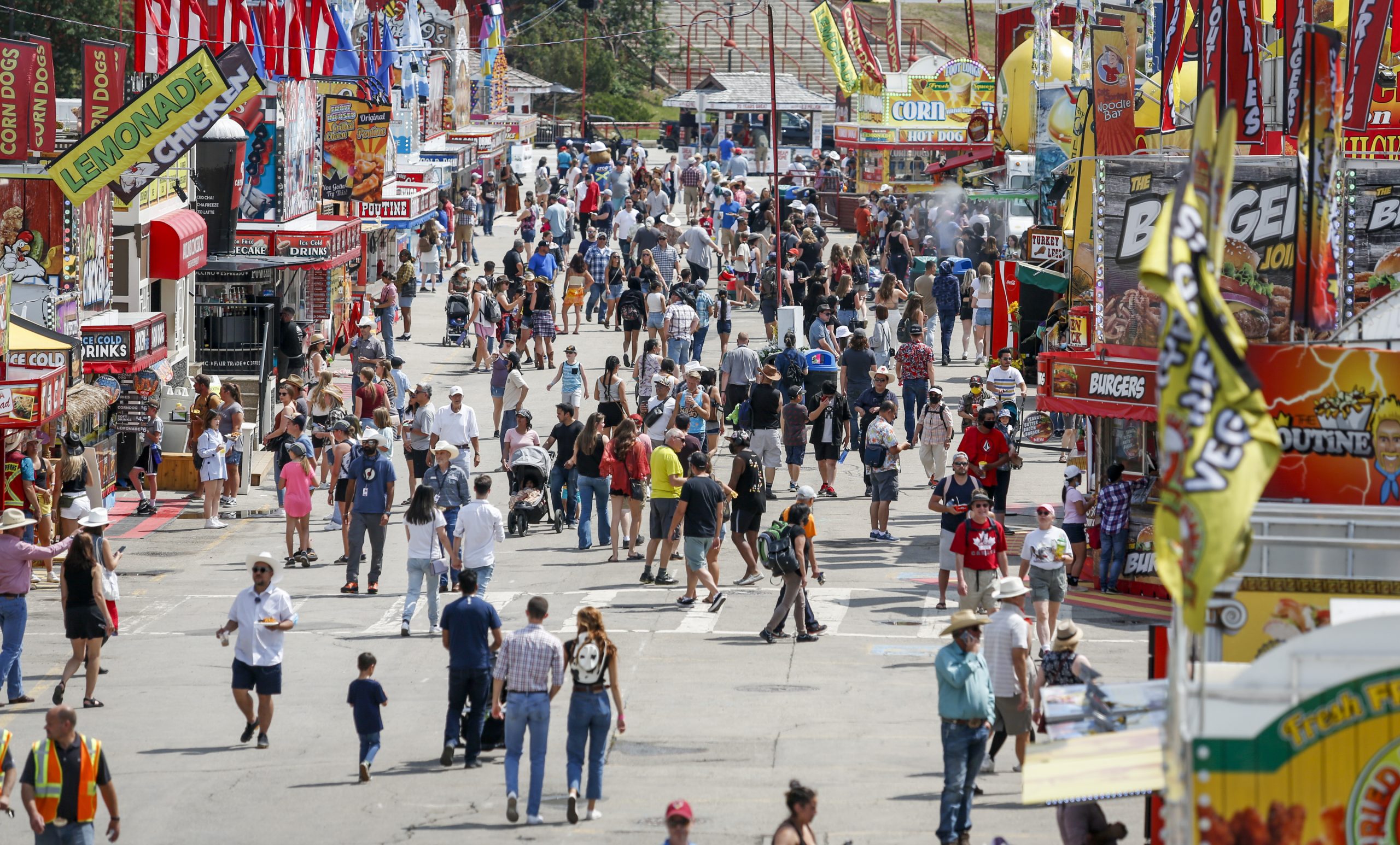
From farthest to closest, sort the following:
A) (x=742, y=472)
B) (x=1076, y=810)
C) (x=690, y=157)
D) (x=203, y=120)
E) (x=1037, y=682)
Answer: (x=690, y=157), (x=203, y=120), (x=742, y=472), (x=1037, y=682), (x=1076, y=810)

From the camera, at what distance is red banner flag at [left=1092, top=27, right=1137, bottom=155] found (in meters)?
20.5

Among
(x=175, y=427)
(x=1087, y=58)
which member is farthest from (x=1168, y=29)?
(x=175, y=427)

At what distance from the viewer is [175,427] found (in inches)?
970

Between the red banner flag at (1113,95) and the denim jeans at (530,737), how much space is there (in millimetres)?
10732

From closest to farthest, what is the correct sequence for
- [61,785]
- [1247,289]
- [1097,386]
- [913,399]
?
[61,785] < [1247,289] < [1097,386] < [913,399]

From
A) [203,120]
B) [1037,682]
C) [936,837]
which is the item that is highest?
[203,120]

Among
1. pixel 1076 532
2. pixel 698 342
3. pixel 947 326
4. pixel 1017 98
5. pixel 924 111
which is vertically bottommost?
pixel 1076 532

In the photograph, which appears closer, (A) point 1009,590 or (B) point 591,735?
(B) point 591,735

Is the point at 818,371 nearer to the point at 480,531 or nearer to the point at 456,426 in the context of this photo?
the point at 456,426

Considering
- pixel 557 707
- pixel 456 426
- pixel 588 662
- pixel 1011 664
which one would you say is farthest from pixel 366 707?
pixel 456 426

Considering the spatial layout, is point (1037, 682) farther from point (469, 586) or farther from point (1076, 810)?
point (469, 586)

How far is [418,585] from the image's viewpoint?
1686 centimetres

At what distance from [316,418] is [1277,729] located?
1803 centimetres

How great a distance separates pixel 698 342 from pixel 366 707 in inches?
699
